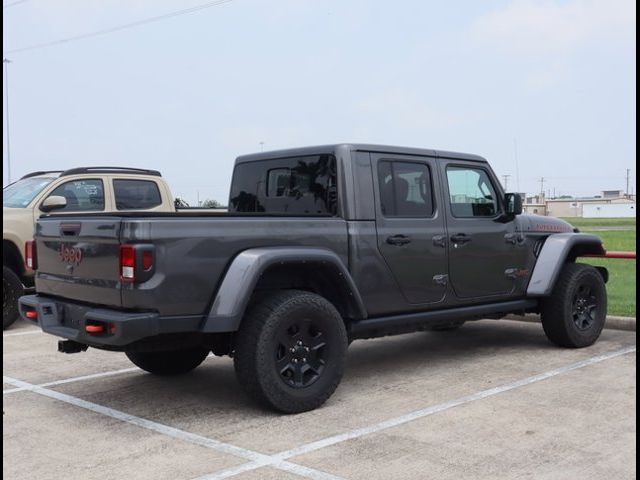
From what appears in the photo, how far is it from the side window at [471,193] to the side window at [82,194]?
499cm

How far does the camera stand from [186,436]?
4.58 metres

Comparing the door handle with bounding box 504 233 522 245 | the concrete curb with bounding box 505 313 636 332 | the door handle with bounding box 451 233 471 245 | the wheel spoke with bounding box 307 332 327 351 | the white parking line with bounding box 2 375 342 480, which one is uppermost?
the door handle with bounding box 451 233 471 245

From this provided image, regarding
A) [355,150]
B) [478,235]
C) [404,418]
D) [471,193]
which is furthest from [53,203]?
[404,418]

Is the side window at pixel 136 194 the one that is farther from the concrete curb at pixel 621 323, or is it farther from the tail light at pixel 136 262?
the concrete curb at pixel 621 323

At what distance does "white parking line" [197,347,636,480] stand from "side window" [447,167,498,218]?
1551mm

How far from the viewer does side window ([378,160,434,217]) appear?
19.5ft

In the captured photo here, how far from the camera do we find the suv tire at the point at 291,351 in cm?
486

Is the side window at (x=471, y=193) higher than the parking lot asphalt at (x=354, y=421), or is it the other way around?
the side window at (x=471, y=193)

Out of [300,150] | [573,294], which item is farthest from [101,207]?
[573,294]

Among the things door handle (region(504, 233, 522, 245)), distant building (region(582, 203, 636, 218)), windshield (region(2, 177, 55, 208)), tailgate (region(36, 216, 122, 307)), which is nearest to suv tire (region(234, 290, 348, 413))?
tailgate (region(36, 216, 122, 307))

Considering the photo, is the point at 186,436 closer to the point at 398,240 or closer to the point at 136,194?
the point at 398,240

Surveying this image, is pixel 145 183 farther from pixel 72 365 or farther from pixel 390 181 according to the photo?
pixel 390 181

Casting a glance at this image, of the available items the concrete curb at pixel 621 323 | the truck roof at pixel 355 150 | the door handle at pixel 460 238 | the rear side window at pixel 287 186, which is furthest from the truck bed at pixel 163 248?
the concrete curb at pixel 621 323

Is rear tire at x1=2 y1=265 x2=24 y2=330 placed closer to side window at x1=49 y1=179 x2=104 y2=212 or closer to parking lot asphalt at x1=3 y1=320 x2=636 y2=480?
side window at x1=49 y1=179 x2=104 y2=212
